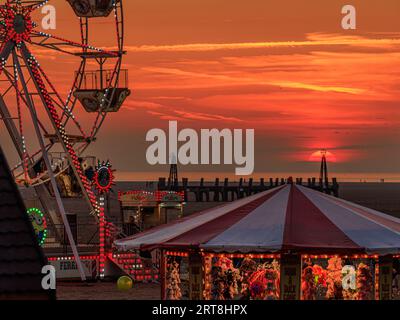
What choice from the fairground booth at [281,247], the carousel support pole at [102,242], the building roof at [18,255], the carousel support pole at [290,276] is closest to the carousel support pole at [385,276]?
the fairground booth at [281,247]

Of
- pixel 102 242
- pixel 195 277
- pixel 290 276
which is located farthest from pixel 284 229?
pixel 102 242

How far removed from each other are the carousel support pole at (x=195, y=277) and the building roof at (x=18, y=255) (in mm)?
10999

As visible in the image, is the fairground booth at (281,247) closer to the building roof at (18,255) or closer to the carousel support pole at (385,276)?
the carousel support pole at (385,276)

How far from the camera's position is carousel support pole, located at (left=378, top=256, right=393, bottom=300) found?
22.4 metres

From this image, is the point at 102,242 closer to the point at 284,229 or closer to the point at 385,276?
the point at 385,276

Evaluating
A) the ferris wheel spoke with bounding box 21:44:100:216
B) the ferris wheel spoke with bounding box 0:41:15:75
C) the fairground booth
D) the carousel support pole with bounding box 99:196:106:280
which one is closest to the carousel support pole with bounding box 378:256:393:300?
the fairground booth

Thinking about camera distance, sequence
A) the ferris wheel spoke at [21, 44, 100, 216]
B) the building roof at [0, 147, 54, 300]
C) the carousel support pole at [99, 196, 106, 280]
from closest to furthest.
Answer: the building roof at [0, 147, 54, 300] < the carousel support pole at [99, 196, 106, 280] < the ferris wheel spoke at [21, 44, 100, 216]

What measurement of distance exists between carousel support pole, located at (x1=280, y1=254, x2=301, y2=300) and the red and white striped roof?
0.59 metres

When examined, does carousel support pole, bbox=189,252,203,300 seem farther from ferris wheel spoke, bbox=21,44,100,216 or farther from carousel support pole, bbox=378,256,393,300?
ferris wheel spoke, bbox=21,44,100,216

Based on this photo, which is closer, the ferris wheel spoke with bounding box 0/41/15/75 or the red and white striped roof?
the red and white striped roof

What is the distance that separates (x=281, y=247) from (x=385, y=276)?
302 centimetres

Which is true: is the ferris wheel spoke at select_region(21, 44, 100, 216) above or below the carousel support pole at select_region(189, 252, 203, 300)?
above
